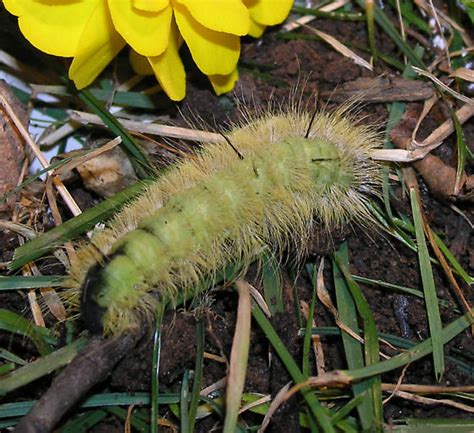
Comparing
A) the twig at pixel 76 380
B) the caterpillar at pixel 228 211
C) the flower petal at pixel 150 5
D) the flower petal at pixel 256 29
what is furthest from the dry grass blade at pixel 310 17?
the twig at pixel 76 380

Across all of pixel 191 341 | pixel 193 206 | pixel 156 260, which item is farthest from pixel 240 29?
pixel 191 341

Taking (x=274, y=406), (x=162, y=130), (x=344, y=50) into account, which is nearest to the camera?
(x=274, y=406)

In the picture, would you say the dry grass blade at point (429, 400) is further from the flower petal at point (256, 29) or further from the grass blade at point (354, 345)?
the flower petal at point (256, 29)

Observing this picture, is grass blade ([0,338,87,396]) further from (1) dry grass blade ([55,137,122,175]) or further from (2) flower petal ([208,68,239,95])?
(2) flower petal ([208,68,239,95])

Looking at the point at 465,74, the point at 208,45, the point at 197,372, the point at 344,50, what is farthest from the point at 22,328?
the point at 465,74

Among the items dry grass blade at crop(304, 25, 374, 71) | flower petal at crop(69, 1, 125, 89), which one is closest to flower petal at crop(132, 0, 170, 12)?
flower petal at crop(69, 1, 125, 89)

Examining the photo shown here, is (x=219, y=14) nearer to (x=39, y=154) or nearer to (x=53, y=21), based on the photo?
(x=53, y=21)
